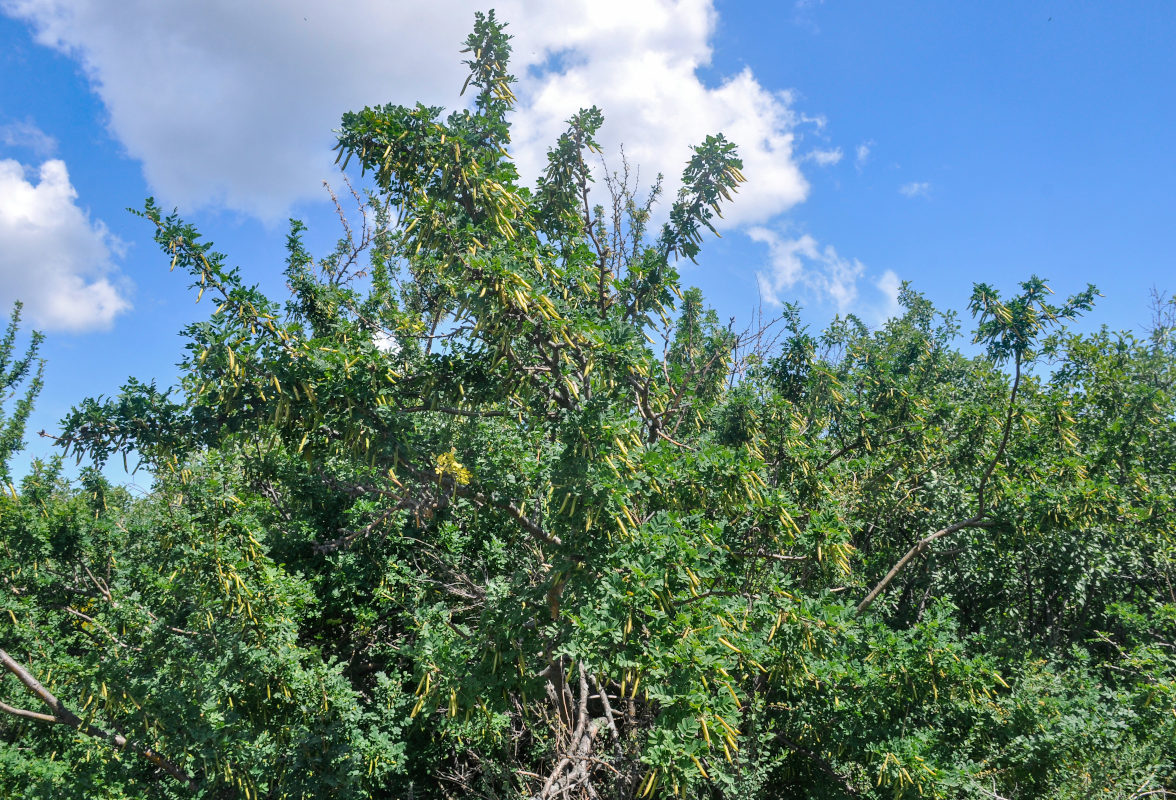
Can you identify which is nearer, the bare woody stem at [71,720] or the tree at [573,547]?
the tree at [573,547]

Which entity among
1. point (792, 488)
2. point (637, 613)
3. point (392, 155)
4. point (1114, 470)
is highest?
point (392, 155)

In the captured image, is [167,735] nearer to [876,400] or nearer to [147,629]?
[147,629]

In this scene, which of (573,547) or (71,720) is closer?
(573,547)

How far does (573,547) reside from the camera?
4230 mm

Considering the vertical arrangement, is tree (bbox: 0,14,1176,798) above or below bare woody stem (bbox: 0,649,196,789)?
above

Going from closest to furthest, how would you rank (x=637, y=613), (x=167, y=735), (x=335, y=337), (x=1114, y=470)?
(x=637, y=613) < (x=335, y=337) < (x=167, y=735) < (x=1114, y=470)

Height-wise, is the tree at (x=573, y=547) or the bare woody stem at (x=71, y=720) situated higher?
the tree at (x=573, y=547)

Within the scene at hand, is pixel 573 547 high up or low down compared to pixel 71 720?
up

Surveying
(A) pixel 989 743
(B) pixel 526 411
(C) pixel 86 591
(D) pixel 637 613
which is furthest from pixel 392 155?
(C) pixel 86 591

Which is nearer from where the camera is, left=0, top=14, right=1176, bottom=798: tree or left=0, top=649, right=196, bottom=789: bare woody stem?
left=0, top=14, right=1176, bottom=798: tree

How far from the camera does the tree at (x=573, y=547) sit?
4.12 meters

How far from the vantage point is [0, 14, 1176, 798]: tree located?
4.12 metres

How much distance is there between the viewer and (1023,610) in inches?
322

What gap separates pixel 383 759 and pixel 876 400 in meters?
6.71
